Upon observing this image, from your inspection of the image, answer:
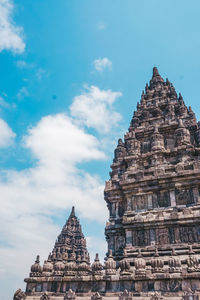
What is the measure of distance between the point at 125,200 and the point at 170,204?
379 cm

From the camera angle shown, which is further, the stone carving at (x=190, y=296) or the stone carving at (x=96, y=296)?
the stone carving at (x=96, y=296)

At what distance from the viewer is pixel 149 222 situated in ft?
55.8

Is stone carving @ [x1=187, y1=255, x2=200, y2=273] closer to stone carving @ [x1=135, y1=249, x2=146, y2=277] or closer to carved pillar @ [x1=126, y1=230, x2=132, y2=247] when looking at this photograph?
stone carving @ [x1=135, y1=249, x2=146, y2=277]

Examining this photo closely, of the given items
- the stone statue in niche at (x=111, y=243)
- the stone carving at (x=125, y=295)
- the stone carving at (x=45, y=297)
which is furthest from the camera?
the stone statue in niche at (x=111, y=243)

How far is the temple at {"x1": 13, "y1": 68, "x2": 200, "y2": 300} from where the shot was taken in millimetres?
12234

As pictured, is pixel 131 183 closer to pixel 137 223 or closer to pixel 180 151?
pixel 137 223

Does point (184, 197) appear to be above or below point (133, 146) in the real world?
below

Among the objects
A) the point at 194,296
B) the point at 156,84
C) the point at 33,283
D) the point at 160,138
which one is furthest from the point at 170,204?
the point at 156,84

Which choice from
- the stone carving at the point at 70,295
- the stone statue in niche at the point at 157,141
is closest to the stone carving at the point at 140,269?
the stone carving at the point at 70,295

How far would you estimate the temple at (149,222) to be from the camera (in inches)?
482

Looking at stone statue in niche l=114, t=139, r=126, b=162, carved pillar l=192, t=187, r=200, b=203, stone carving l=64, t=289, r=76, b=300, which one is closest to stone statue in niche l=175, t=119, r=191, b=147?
carved pillar l=192, t=187, r=200, b=203

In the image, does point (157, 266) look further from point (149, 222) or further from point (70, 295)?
point (70, 295)

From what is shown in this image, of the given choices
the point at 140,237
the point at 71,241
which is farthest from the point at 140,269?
the point at 71,241

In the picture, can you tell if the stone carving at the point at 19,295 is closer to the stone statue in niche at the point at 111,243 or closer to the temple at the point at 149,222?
the temple at the point at 149,222
